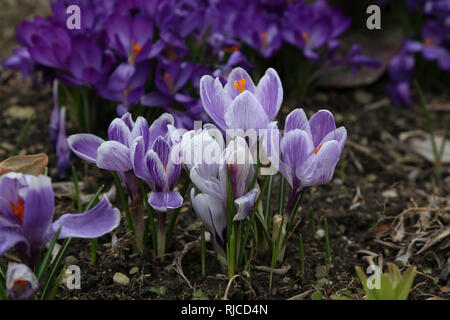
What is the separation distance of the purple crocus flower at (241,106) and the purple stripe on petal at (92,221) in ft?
1.20

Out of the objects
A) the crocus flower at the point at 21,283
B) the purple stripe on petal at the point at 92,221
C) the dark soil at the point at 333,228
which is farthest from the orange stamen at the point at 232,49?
the crocus flower at the point at 21,283

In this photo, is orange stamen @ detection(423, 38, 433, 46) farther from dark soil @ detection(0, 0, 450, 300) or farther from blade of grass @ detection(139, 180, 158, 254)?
blade of grass @ detection(139, 180, 158, 254)

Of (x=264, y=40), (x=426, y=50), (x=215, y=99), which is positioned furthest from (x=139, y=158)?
(x=426, y=50)

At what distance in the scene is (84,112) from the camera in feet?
7.77

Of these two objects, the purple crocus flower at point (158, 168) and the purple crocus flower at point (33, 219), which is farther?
the purple crocus flower at point (158, 168)

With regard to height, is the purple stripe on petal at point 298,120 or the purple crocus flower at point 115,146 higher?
the purple stripe on petal at point 298,120

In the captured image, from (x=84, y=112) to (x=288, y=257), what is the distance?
1.09m

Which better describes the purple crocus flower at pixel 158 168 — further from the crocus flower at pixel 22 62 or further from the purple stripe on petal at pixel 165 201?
the crocus flower at pixel 22 62

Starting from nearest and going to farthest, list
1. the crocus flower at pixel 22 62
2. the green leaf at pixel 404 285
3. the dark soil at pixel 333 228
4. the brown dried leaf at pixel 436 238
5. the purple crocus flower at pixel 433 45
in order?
the green leaf at pixel 404 285 → the dark soil at pixel 333 228 → the brown dried leaf at pixel 436 238 → the crocus flower at pixel 22 62 → the purple crocus flower at pixel 433 45

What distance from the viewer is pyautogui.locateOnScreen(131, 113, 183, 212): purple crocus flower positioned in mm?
1429

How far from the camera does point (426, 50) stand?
2934mm

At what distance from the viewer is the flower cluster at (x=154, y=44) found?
7.06 ft

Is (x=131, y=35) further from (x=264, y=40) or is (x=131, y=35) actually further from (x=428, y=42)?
(x=428, y=42)
